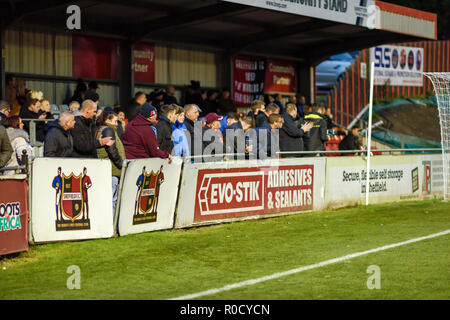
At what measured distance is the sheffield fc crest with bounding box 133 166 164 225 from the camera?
11.9m

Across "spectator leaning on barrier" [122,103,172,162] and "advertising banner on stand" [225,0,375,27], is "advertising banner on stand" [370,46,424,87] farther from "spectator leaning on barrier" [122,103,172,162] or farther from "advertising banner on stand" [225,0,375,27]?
"spectator leaning on barrier" [122,103,172,162]

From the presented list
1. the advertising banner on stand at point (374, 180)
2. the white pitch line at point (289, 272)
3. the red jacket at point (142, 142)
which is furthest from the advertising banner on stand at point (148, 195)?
the advertising banner on stand at point (374, 180)

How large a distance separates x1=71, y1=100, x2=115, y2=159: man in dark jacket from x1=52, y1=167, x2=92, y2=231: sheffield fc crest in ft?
2.89

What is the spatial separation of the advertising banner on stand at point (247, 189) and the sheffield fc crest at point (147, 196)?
2.10 ft

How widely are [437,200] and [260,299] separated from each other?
43.2ft

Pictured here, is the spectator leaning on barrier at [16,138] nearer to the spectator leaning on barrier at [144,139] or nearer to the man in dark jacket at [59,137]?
the man in dark jacket at [59,137]

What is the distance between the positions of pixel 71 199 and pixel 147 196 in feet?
5.16

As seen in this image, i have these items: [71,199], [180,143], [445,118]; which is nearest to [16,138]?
[71,199]

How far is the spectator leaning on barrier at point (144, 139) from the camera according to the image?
12.6 meters

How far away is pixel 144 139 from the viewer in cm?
1256

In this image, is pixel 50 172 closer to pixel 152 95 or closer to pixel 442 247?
pixel 442 247
